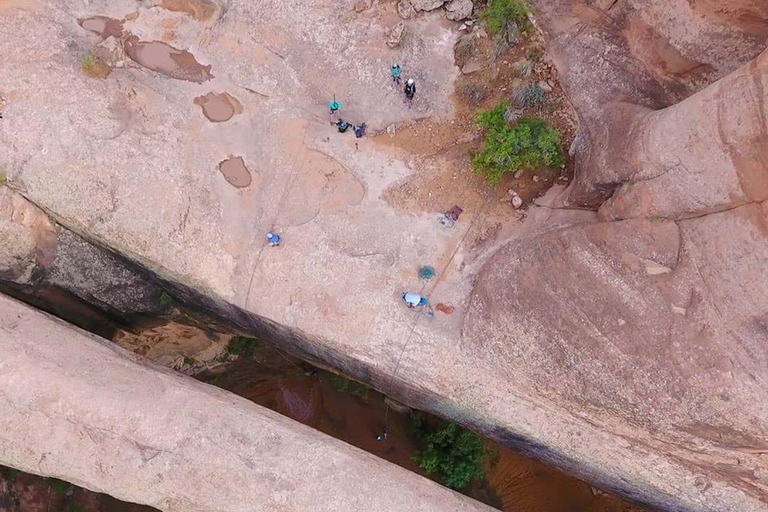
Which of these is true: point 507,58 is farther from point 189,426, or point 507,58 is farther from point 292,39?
point 189,426

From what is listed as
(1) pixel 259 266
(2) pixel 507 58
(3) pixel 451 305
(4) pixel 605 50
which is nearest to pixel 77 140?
(1) pixel 259 266

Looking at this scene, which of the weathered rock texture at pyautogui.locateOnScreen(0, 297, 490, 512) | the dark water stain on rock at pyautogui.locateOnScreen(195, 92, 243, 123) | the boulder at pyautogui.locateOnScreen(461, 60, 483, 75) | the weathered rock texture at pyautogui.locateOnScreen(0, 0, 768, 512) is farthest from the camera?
the boulder at pyautogui.locateOnScreen(461, 60, 483, 75)

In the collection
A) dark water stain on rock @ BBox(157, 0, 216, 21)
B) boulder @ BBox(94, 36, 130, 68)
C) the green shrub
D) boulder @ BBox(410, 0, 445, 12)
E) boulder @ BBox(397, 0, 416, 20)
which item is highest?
boulder @ BBox(410, 0, 445, 12)

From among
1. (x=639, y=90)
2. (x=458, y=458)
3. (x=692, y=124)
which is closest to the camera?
(x=692, y=124)

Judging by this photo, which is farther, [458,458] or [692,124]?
[458,458]

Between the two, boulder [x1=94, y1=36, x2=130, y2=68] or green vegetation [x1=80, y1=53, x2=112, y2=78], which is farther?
boulder [x1=94, y1=36, x2=130, y2=68]

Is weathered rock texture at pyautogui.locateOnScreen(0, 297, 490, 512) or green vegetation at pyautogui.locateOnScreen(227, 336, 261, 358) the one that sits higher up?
weathered rock texture at pyautogui.locateOnScreen(0, 297, 490, 512)

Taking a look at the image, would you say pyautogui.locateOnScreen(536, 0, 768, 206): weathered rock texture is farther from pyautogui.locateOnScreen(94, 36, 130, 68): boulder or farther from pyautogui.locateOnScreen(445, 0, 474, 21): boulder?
pyautogui.locateOnScreen(94, 36, 130, 68): boulder

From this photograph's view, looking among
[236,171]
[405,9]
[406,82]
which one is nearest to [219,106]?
[236,171]

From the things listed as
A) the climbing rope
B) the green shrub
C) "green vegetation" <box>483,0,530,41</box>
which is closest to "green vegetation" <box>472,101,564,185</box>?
the green shrub
